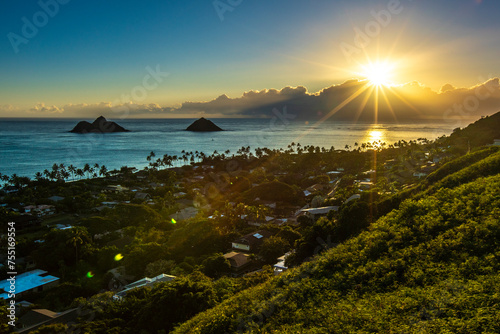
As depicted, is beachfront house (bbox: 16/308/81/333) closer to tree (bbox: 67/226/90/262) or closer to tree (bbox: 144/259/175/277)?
tree (bbox: 144/259/175/277)

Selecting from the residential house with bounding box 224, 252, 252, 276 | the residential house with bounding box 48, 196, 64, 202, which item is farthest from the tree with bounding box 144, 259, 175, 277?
the residential house with bounding box 48, 196, 64, 202

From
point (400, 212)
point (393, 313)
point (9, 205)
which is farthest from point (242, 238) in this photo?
point (9, 205)

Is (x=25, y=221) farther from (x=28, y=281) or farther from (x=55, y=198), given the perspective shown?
(x=28, y=281)

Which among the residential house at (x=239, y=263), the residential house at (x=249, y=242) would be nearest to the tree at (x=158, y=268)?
the residential house at (x=239, y=263)

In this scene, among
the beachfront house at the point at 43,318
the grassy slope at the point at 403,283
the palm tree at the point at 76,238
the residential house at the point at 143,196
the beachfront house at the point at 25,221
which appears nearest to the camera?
the grassy slope at the point at 403,283

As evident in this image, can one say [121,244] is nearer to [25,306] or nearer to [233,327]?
[25,306]

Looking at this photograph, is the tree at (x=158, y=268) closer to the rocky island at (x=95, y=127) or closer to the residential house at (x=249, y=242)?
the residential house at (x=249, y=242)
